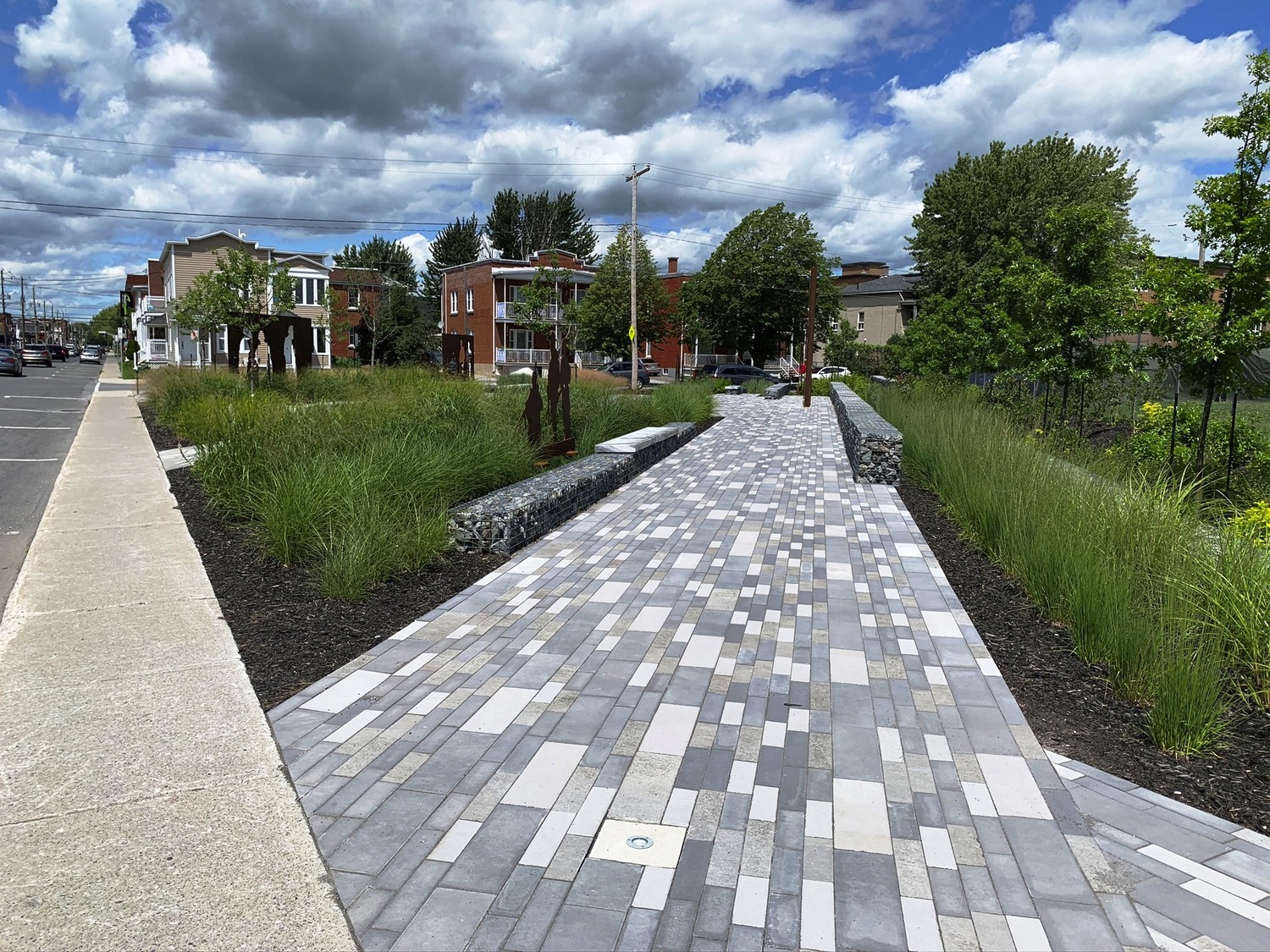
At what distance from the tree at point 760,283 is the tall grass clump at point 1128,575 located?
1665 inches

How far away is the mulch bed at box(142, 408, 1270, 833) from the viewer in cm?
358

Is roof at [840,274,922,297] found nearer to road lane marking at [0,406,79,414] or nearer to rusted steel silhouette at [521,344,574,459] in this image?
road lane marking at [0,406,79,414]

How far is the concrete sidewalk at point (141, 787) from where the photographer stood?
104 inches

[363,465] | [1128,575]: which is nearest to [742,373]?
[363,465]

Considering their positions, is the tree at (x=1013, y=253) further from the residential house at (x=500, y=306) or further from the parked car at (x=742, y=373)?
the residential house at (x=500, y=306)

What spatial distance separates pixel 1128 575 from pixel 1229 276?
19.5ft

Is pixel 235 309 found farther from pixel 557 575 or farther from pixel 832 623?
pixel 832 623

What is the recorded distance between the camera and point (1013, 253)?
18.8 m

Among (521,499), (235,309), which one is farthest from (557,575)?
(235,309)

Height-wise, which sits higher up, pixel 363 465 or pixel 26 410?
pixel 26 410

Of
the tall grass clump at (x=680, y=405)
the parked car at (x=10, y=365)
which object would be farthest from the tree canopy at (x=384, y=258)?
the tall grass clump at (x=680, y=405)

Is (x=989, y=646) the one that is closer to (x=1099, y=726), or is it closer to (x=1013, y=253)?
(x=1099, y=726)

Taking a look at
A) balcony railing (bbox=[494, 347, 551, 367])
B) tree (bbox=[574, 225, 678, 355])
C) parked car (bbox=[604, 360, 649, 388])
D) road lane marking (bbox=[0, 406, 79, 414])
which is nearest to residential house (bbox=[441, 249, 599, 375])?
balcony railing (bbox=[494, 347, 551, 367])

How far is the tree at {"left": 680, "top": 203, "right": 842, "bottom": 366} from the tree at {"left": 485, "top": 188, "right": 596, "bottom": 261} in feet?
103
